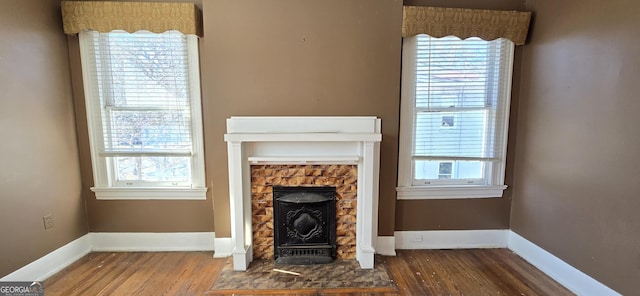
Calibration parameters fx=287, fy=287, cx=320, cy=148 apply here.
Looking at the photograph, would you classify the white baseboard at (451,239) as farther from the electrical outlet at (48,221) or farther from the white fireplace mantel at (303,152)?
the electrical outlet at (48,221)

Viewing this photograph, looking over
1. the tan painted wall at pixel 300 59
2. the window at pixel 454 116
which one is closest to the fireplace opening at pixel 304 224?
the tan painted wall at pixel 300 59

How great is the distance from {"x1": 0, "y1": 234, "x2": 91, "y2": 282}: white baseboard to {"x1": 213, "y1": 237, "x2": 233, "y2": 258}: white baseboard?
1221 millimetres

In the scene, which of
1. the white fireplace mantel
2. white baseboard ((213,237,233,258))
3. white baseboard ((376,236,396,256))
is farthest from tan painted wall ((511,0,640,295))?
white baseboard ((213,237,233,258))

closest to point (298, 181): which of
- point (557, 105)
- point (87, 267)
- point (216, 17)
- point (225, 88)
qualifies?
point (225, 88)

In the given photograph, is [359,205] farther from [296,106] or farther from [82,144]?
[82,144]

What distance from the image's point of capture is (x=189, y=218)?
2752mm

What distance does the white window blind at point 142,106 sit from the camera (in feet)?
8.34

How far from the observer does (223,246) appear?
8.64 ft

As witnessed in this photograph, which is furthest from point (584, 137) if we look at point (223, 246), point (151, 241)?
point (151, 241)

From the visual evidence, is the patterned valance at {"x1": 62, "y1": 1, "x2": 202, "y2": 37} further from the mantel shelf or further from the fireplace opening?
the fireplace opening

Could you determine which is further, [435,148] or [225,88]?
[435,148]

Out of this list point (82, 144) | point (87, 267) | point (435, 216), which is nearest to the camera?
point (87, 267)

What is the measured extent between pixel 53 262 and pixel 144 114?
1.40 meters

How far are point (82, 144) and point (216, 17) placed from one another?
66.9 inches
